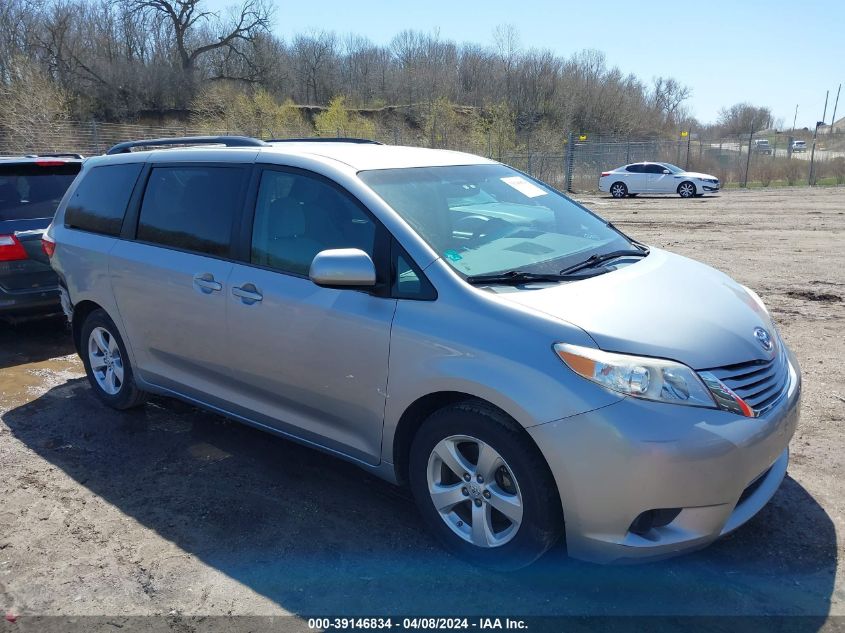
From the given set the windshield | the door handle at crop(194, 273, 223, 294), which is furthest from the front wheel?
the door handle at crop(194, 273, 223, 294)

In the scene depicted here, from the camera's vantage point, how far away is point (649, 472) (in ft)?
8.04

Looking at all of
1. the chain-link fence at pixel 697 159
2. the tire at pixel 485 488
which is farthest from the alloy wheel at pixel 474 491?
the chain-link fence at pixel 697 159

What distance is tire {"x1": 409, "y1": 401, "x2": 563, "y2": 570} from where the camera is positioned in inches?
105

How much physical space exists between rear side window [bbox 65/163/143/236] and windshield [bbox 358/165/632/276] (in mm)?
2164

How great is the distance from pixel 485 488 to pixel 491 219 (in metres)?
1.48

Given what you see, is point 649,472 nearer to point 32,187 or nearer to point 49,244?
point 49,244

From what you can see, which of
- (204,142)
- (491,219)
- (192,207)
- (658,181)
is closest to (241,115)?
(658,181)

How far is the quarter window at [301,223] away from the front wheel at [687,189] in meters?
26.4

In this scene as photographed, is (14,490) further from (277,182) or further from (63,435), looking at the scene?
(277,182)

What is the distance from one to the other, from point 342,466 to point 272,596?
1206 mm

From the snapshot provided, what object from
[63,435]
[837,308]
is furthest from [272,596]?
[837,308]

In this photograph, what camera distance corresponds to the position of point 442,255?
310cm

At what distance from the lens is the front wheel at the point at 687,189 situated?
27.0 metres

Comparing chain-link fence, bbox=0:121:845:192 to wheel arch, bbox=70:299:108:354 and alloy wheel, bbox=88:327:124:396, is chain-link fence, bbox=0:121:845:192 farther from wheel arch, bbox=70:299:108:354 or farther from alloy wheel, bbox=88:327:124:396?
alloy wheel, bbox=88:327:124:396
